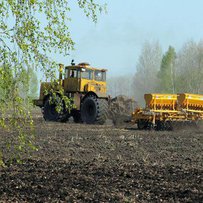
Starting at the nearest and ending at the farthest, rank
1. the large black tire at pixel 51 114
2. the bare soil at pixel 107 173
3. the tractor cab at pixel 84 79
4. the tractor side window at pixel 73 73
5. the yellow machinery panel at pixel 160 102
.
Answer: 1. the bare soil at pixel 107 173
2. the yellow machinery panel at pixel 160 102
3. the tractor cab at pixel 84 79
4. the tractor side window at pixel 73 73
5. the large black tire at pixel 51 114

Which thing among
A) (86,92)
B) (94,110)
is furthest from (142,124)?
(86,92)

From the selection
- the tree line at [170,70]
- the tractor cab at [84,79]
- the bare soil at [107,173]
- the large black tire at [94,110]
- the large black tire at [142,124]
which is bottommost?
the bare soil at [107,173]

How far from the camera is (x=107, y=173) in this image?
927 centimetres

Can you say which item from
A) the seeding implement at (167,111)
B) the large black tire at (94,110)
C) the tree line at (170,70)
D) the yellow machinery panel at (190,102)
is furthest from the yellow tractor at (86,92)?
the tree line at (170,70)

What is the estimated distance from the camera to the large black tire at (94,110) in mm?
23609

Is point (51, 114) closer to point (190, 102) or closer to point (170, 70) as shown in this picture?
point (190, 102)

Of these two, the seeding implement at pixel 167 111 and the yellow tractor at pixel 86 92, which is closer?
the seeding implement at pixel 167 111

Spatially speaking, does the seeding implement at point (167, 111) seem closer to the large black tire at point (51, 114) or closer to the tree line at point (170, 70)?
the large black tire at point (51, 114)

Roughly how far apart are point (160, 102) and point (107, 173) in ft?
42.3

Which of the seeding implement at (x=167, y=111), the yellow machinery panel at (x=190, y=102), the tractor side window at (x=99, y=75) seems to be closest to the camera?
the seeding implement at (x=167, y=111)

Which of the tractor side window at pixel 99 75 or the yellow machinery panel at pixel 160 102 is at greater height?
the tractor side window at pixel 99 75

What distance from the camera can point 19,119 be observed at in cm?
730

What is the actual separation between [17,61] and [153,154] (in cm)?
628

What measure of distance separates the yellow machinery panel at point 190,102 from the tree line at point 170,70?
43709 mm
